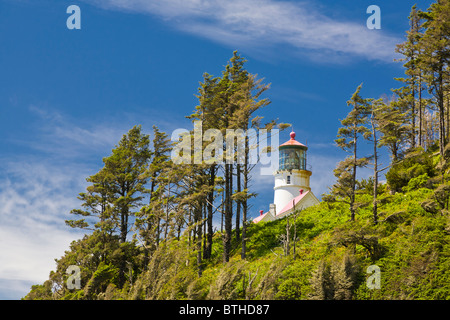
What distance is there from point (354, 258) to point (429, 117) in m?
38.0

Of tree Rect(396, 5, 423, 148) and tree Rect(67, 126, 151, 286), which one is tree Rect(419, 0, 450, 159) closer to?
tree Rect(396, 5, 423, 148)

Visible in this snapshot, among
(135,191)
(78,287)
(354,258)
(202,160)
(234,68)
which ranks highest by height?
(234,68)

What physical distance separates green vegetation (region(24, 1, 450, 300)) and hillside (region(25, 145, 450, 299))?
0.16ft

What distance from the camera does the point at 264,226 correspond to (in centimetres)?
2994

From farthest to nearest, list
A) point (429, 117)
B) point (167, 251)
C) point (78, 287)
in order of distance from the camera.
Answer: point (429, 117), point (78, 287), point (167, 251)

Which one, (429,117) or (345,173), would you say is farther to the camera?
(429,117)

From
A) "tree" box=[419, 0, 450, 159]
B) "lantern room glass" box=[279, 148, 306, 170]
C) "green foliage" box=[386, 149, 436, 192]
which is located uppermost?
"tree" box=[419, 0, 450, 159]

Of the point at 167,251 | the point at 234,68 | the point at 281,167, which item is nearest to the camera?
the point at 167,251

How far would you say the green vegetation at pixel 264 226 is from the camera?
17.4 m

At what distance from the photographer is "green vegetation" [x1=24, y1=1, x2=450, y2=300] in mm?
17438

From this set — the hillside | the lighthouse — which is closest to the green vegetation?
the hillside
